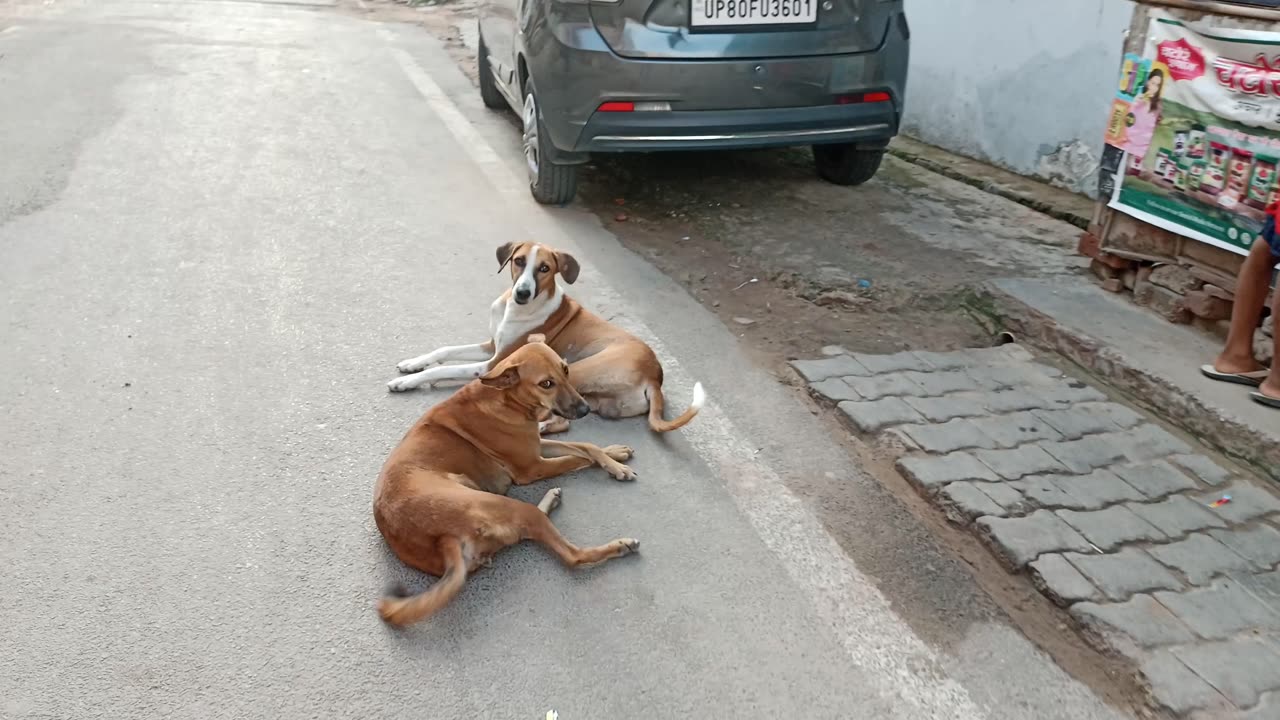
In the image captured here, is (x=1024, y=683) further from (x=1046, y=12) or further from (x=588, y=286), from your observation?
(x=1046, y=12)

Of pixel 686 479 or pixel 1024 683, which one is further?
pixel 686 479

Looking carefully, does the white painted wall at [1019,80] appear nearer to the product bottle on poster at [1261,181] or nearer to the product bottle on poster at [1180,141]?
the product bottle on poster at [1180,141]

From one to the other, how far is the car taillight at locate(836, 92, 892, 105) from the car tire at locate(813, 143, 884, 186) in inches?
30.0

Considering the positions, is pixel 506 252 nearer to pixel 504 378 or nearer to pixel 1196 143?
pixel 504 378

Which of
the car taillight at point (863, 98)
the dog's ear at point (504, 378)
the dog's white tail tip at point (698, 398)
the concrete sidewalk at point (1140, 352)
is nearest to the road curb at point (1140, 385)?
the concrete sidewalk at point (1140, 352)

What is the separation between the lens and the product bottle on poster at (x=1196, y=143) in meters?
4.63

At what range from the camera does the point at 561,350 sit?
4.54 metres

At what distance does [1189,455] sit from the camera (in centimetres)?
385

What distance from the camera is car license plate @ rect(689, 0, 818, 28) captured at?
5781 millimetres

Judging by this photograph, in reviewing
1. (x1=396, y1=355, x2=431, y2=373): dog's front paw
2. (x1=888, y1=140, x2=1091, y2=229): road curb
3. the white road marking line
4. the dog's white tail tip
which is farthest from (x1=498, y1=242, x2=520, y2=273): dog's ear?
(x1=888, y1=140, x2=1091, y2=229): road curb

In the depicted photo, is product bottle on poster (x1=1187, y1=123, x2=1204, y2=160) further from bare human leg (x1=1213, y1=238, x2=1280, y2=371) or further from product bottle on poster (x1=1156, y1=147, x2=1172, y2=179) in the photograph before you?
bare human leg (x1=1213, y1=238, x2=1280, y2=371)

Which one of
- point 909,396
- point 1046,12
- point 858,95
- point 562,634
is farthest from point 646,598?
point 1046,12

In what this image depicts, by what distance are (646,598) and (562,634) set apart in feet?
0.99

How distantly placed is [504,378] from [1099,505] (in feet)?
7.19
